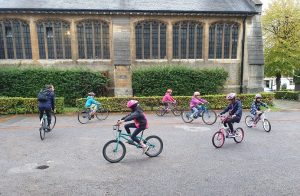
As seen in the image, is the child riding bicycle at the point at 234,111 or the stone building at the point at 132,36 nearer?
the child riding bicycle at the point at 234,111

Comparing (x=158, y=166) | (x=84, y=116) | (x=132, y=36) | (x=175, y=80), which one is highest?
(x=132, y=36)

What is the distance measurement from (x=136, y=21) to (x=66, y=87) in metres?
8.62

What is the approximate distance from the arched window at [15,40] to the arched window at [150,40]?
10106 millimetres

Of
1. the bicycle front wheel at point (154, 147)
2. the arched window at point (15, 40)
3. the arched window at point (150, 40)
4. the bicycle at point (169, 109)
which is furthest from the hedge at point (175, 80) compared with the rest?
the bicycle front wheel at point (154, 147)

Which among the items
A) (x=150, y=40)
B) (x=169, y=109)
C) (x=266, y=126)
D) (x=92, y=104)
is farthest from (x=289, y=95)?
(x=92, y=104)

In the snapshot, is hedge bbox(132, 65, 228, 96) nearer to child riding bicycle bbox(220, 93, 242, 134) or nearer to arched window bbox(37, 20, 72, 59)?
arched window bbox(37, 20, 72, 59)

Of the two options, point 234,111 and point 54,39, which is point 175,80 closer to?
point 234,111

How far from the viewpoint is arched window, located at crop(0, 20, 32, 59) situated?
1973cm

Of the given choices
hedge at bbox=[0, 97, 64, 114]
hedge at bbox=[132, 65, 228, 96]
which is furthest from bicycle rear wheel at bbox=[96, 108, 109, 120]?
hedge at bbox=[132, 65, 228, 96]

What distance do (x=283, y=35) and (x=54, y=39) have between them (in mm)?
27665

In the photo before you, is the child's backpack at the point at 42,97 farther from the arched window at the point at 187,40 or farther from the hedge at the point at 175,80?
the arched window at the point at 187,40

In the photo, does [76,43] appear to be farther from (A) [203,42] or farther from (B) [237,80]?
(B) [237,80]

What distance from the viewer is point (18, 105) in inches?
583

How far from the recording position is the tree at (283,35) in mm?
27375
